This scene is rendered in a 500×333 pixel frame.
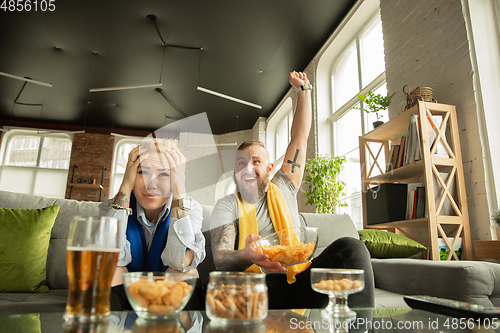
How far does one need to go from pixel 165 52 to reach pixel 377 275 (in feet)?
16.0

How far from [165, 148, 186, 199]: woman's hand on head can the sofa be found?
0.52 meters

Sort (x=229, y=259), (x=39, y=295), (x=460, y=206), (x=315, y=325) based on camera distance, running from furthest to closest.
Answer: (x=460, y=206) < (x=39, y=295) < (x=229, y=259) < (x=315, y=325)

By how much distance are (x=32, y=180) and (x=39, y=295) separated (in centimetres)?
878

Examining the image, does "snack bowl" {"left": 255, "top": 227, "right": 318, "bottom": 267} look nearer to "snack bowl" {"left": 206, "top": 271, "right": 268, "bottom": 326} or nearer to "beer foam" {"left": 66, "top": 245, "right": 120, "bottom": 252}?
"snack bowl" {"left": 206, "top": 271, "right": 268, "bottom": 326}

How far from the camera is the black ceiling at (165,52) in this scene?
4.47m

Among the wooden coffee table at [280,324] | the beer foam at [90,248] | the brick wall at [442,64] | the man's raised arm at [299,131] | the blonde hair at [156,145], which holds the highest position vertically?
the brick wall at [442,64]

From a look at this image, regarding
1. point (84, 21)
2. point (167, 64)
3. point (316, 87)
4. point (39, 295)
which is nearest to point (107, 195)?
point (167, 64)

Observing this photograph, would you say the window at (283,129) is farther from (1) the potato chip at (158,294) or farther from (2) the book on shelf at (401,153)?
Result: (1) the potato chip at (158,294)

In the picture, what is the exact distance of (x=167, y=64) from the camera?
229 inches

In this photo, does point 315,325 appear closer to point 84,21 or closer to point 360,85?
point 360,85

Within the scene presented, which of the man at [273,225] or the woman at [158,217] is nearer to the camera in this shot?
the man at [273,225]

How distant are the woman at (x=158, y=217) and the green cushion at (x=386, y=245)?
1.20m

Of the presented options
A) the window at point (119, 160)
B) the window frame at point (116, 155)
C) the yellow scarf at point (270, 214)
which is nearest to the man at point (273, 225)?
the yellow scarf at point (270, 214)

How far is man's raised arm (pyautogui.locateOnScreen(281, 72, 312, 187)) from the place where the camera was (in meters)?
1.62
